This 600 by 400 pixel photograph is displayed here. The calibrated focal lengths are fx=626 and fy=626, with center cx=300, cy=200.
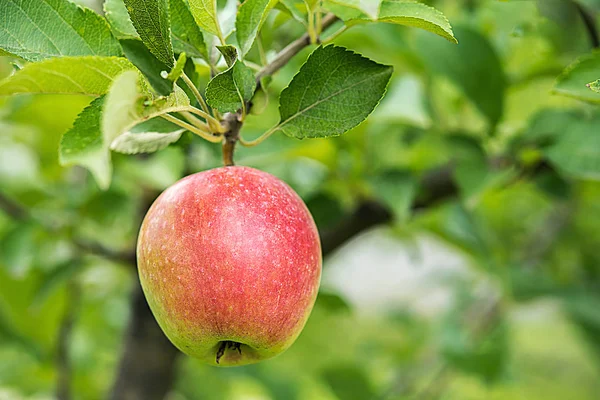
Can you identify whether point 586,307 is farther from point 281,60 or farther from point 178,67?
point 178,67

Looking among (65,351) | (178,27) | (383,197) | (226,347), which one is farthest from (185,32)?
(65,351)

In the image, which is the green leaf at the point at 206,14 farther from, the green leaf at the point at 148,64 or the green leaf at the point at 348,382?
the green leaf at the point at 348,382

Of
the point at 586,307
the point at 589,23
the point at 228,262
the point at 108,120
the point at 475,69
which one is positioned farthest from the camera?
the point at 586,307

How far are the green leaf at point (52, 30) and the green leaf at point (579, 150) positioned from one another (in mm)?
477

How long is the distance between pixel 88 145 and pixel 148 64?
0.47 feet

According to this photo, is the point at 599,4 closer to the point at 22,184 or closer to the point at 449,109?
the point at 449,109

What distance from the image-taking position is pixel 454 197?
875 millimetres

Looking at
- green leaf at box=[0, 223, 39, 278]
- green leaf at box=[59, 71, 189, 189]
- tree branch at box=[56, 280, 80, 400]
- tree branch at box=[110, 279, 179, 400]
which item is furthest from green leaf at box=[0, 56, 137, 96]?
tree branch at box=[56, 280, 80, 400]

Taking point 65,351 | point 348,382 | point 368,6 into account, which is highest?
point 368,6

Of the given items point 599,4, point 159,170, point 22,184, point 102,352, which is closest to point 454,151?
point 599,4

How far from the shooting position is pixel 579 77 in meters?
0.47

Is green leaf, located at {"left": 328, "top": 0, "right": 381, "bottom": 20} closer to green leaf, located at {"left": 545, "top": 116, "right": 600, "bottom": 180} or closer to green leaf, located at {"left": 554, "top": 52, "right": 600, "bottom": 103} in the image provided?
green leaf, located at {"left": 554, "top": 52, "right": 600, "bottom": 103}

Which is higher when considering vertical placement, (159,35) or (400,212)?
(159,35)

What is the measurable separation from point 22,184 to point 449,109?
0.71 meters
